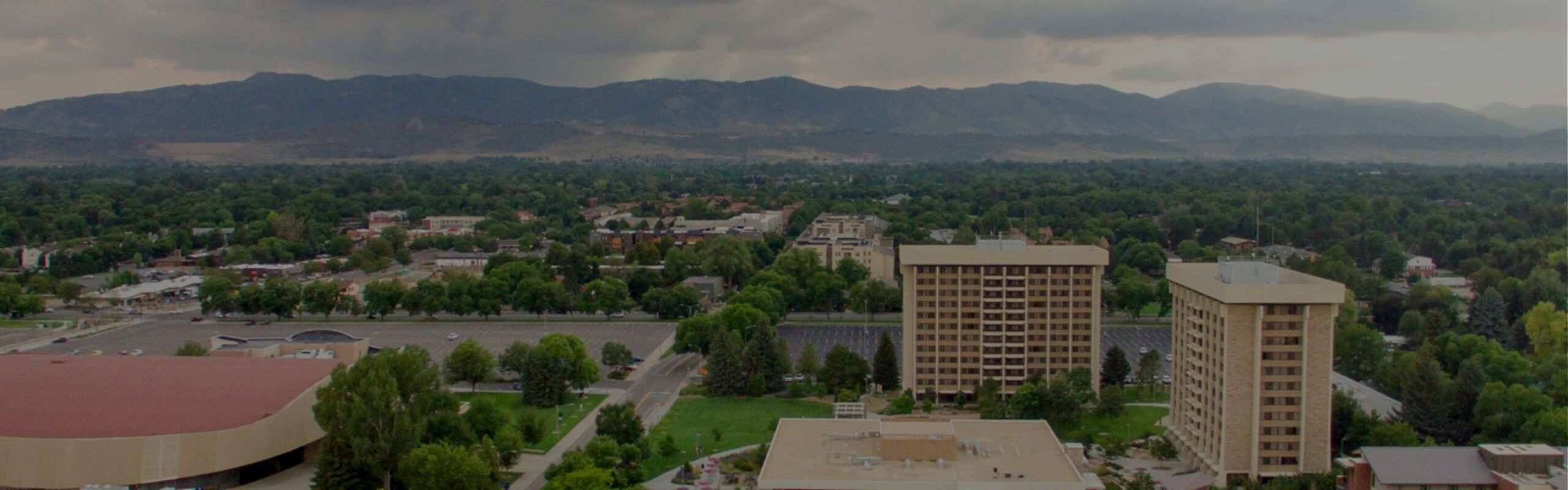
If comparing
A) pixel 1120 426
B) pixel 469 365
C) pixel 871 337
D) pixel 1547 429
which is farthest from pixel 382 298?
pixel 1547 429

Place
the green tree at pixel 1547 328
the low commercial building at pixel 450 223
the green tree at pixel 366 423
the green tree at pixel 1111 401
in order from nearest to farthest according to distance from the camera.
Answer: the green tree at pixel 366 423
the green tree at pixel 1111 401
the green tree at pixel 1547 328
the low commercial building at pixel 450 223

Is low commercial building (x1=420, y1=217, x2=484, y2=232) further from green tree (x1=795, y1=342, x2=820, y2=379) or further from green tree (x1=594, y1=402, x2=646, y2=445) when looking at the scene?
green tree (x1=594, y1=402, x2=646, y2=445)

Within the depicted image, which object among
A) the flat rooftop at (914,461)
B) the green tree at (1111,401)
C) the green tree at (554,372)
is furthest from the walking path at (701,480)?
the green tree at (1111,401)

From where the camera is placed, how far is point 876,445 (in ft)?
91.9

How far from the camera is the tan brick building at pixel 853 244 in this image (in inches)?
2981

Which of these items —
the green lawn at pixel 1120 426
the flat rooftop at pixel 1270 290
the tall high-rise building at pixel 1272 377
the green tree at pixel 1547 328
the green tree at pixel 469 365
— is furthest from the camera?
the green tree at pixel 1547 328

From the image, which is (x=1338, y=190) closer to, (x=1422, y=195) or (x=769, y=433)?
(x=1422, y=195)

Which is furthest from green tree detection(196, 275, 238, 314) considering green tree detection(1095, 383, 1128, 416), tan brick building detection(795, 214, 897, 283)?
green tree detection(1095, 383, 1128, 416)

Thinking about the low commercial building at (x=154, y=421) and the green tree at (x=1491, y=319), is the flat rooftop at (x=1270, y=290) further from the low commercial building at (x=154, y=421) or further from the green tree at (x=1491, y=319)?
the green tree at (x=1491, y=319)

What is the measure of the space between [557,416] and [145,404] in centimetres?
1169

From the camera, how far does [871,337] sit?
185ft

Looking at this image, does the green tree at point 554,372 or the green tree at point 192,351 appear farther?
the green tree at point 192,351

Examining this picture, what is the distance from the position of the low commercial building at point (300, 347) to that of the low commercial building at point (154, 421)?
16.8ft

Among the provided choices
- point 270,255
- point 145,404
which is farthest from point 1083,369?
point 270,255
